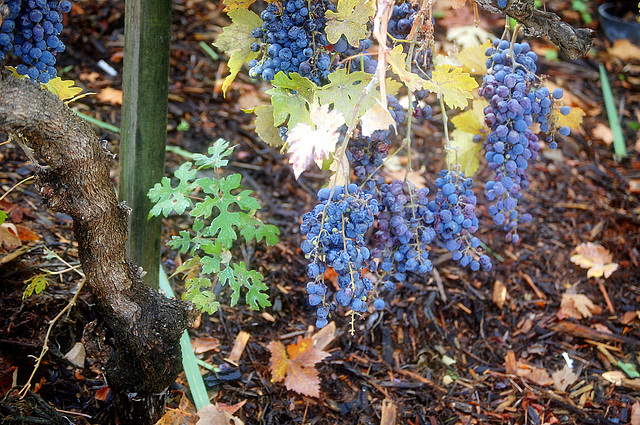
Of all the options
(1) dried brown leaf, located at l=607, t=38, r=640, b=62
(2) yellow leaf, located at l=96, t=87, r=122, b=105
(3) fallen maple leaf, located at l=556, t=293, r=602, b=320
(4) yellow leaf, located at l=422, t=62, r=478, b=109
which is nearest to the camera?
(4) yellow leaf, located at l=422, t=62, r=478, b=109

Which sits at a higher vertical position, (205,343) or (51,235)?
(51,235)

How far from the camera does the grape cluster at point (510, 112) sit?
49.3 inches

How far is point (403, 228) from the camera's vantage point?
3.98 ft

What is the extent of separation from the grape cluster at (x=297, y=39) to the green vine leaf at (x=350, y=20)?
0.15ft

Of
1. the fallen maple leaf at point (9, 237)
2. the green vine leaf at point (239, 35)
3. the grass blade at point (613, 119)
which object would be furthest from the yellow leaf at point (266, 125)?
the grass blade at point (613, 119)

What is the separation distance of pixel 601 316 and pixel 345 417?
3.52ft

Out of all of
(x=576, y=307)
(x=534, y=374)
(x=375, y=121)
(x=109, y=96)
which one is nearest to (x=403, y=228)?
(x=375, y=121)

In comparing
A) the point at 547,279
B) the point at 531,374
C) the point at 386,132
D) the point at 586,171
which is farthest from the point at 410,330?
the point at 586,171

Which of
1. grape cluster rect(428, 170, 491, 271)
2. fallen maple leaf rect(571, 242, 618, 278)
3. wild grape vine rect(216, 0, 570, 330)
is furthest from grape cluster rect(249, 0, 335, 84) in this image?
fallen maple leaf rect(571, 242, 618, 278)

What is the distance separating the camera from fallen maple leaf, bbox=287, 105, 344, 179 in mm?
949

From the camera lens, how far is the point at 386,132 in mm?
1221

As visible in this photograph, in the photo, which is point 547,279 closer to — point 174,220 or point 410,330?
point 410,330

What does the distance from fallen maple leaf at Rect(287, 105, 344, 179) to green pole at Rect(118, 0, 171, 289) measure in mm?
524

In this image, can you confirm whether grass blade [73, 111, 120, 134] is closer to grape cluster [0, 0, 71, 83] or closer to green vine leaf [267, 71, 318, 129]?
grape cluster [0, 0, 71, 83]
